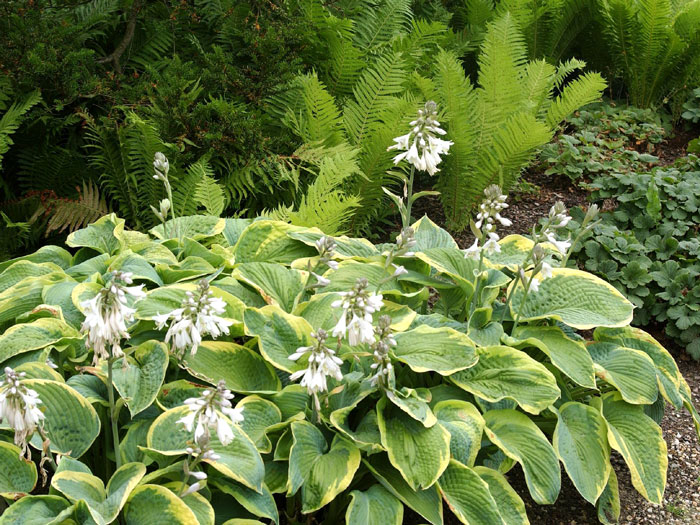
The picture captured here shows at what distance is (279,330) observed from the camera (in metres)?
2.57

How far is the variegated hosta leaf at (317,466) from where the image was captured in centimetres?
217

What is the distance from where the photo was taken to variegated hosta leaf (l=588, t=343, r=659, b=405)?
107 inches

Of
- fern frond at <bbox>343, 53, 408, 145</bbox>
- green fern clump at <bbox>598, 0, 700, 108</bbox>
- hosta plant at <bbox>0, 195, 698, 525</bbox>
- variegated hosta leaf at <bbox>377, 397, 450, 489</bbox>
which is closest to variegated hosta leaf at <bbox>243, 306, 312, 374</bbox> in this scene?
hosta plant at <bbox>0, 195, 698, 525</bbox>

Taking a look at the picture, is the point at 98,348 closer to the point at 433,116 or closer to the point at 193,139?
the point at 433,116

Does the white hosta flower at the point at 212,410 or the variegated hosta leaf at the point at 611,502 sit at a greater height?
the white hosta flower at the point at 212,410

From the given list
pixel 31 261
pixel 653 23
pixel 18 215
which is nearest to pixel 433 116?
pixel 31 261

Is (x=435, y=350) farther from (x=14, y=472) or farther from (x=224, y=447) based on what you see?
(x=14, y=472)

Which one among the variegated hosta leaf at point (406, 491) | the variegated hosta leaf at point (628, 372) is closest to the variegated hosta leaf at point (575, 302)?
the variegated hosta leaf at point (628, 372)

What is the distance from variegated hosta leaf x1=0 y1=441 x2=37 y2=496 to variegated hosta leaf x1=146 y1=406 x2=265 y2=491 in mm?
344

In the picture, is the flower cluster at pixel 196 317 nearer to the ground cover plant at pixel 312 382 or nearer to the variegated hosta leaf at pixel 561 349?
the ground cover plant at pixel 312 382

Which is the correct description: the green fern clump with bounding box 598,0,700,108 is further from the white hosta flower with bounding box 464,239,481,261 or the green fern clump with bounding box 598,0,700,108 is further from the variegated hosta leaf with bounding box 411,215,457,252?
the white hosta flower with bounding box 464,239,481,261

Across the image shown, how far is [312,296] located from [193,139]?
1710mm

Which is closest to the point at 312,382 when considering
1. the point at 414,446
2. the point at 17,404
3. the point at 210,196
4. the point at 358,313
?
the point at 358,313

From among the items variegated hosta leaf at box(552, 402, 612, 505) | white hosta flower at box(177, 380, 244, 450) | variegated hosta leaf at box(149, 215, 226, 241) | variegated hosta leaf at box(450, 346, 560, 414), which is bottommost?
variegated hosta leaf at box(149, 215, 226, 241)
